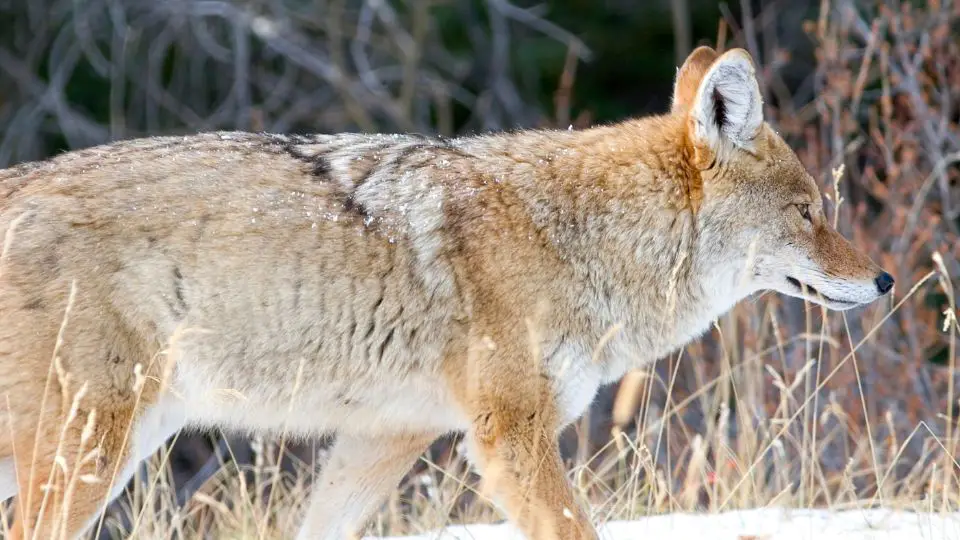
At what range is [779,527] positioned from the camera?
16.1 feet

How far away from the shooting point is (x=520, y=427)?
437 cm

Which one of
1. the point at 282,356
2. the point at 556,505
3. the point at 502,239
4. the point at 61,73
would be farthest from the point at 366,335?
the point at 61,73

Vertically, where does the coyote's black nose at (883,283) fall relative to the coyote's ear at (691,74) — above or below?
below

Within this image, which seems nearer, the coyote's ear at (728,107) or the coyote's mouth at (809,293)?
the coyote's ear at (728,107)

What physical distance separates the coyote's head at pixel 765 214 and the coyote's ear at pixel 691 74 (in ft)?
0.30

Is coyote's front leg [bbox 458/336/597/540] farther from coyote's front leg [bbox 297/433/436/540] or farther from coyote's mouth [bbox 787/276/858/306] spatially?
coyote's mouth [bbox 787/276/858/306]

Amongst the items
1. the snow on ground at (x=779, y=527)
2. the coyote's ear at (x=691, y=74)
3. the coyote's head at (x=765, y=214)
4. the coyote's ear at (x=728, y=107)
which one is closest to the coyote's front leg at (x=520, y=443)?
the snow on ground at (x=779, y=527)

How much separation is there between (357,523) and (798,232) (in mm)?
1971

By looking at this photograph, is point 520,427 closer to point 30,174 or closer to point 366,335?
point 366,335

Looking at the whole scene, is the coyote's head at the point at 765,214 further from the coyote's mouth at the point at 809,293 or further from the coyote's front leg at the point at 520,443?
the coyote's front leg at the point at 520,443

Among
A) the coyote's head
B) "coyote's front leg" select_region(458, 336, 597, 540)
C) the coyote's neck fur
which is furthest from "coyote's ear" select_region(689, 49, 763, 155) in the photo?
"coyote's front leg" select_region(458, 336, 597, 540)

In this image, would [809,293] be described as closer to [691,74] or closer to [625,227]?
[625,227]

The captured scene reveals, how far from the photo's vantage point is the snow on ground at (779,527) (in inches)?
184

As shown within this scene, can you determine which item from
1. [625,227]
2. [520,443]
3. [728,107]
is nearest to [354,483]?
[520,443]
